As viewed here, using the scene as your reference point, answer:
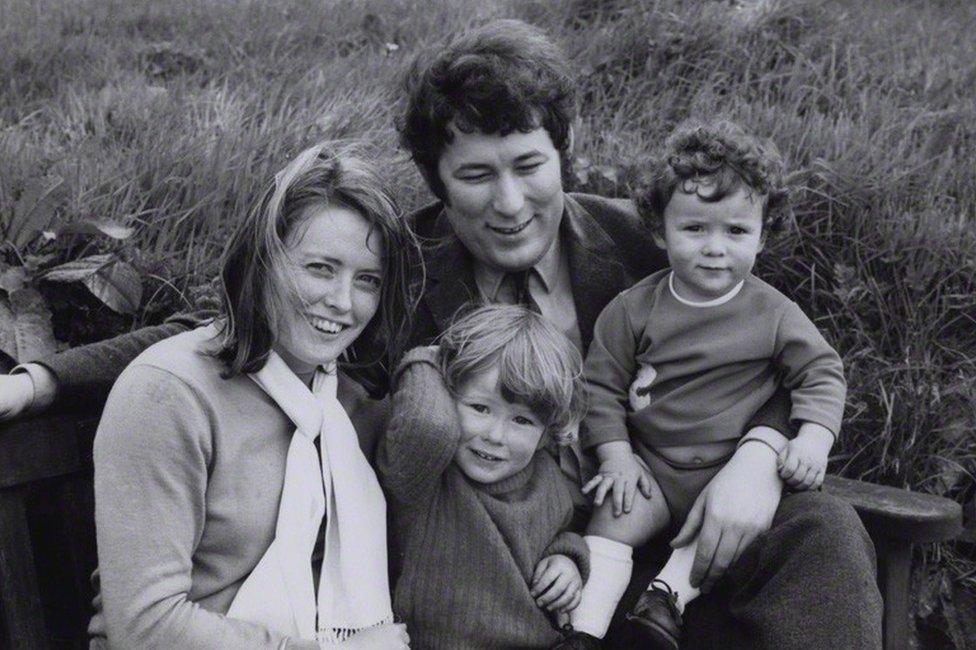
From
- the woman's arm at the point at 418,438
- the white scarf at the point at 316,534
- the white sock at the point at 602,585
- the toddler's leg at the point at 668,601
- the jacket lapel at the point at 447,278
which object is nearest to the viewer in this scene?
the white scarf at the point at 316,534

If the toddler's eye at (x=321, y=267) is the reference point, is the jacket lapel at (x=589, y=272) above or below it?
below

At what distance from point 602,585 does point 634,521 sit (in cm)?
18

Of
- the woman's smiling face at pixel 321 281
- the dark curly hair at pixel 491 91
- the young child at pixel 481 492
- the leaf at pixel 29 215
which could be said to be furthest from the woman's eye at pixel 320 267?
the leaf at pixel 29 215

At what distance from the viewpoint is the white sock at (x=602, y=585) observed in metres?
2.36

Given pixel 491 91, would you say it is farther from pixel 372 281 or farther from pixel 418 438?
pixel 418 438

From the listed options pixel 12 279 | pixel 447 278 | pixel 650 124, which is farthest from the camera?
pixel 650 124

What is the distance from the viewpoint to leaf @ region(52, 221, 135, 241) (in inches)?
118

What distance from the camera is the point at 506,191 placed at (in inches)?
103

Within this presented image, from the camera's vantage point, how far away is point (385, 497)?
2.34 metres

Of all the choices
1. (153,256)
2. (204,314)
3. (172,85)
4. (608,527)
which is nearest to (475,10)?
(172,85)

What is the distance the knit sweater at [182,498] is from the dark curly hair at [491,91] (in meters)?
0.92

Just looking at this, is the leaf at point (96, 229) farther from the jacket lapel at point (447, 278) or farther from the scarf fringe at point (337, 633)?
the scarf fringe at point (337, 633)

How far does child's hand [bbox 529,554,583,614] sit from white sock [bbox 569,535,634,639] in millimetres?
41

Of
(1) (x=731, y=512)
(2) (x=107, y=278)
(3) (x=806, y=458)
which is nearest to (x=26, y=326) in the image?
(2) (x=107, y=278)
